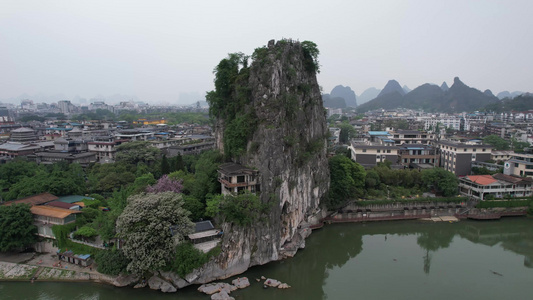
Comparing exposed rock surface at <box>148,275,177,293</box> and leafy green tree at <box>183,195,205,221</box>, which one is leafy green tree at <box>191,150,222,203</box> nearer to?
leafy green tree at <box>183,195,205,221</box>

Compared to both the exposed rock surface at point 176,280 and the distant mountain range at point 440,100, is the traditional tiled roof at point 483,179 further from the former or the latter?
the distant mountain range at point 440,100

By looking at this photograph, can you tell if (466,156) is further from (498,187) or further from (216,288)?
(216,288)

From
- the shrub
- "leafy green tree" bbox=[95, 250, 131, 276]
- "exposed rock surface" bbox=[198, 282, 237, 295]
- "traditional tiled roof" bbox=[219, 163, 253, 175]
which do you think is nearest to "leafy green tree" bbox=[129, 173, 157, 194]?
"leafy green tree" bbox=[95, 250, 131, 276]

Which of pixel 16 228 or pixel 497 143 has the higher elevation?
pixel 497 143

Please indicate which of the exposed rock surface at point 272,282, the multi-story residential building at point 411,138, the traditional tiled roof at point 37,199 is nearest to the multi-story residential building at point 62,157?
the traditional tiled roof at point 37,199

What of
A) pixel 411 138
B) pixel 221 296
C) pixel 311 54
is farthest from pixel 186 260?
pixel 411 138

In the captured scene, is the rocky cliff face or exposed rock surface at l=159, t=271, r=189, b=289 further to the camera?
the rocky cliff face

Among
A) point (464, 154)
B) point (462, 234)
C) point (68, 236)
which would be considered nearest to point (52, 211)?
point (68, 236)
